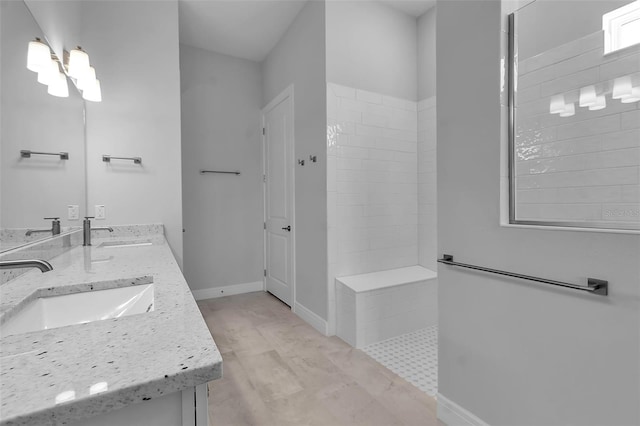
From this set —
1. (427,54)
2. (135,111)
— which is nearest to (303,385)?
(135,111)

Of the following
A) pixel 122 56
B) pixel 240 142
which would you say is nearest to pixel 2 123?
pixel 122 56

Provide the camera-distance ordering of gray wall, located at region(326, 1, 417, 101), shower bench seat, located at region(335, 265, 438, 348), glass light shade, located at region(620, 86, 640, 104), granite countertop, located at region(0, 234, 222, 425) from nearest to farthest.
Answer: granite countertop, located at region(0, 234, 222, 425) → glass light shade, located at region(620, 86, 640, 104) → shower bench seat, located at region(335, 265, 438, 348) → gray wall, located at region(326, 1, 417, 101)

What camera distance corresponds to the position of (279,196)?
Result: 11.6 feet

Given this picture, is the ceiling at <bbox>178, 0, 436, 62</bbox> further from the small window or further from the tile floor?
the tile floor

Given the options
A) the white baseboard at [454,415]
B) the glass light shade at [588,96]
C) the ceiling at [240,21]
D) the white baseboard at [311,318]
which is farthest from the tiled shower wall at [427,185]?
the glass light shade at [588,96]

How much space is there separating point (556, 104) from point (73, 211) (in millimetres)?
2663

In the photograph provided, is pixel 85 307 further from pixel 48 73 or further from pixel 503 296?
pixel 503 296

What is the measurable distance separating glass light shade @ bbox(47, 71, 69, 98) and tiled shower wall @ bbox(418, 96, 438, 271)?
2.81 m

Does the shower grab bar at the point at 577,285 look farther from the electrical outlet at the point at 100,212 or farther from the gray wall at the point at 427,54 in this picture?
the electrical outlet at the point at 100,212

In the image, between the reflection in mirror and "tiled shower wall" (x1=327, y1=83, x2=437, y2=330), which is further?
"tiled shower wall" (x1=327, y1=83, x2=437, y2=330)

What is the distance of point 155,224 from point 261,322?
131cm

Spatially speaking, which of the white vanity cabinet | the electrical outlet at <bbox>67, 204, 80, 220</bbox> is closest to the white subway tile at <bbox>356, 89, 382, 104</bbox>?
the electrical outlet at <bbox>67, 204, 80, 220</bbox>

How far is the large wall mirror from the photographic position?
105 centimetres

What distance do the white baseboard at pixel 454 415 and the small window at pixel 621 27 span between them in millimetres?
1592
